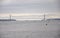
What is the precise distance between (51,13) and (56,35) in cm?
36

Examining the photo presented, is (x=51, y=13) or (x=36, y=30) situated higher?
(x=51, y=13)

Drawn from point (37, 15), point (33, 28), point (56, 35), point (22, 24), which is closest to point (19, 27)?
point (22, 24)

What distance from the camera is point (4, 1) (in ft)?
4.20

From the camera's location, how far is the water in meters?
1.28

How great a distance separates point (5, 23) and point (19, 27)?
0.24 metres

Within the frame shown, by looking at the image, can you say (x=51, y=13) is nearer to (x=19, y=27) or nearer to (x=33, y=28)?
(x=33, y=28)

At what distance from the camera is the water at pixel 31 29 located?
128 cm

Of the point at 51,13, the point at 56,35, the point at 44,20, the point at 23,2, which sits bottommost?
the point at 56,35

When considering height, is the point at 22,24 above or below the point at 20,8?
below

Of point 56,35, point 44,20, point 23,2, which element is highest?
point 23,2

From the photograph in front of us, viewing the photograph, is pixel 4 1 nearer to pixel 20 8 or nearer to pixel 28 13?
pixel 20 8

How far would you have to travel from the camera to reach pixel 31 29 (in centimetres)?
131

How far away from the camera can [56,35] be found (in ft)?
4.18

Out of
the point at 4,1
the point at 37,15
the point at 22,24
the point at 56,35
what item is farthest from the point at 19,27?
the point at 56,35
